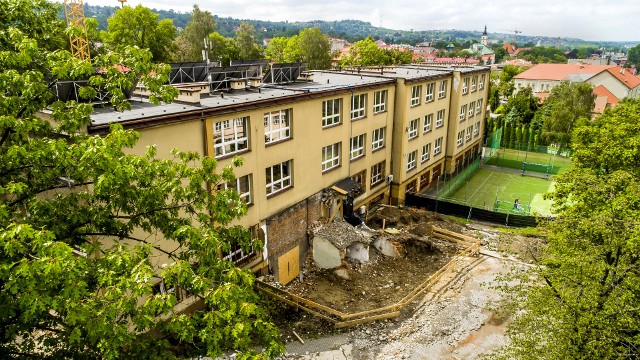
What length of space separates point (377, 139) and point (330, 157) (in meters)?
6.32

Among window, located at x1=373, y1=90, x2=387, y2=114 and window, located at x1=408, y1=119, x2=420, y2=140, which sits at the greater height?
window, located at x1=373, y1=90, x2=387, y2=114

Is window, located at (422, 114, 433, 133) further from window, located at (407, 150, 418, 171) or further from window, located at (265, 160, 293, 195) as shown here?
window, located at (265, 160, 293, 195)

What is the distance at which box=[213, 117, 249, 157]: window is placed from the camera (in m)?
19.6

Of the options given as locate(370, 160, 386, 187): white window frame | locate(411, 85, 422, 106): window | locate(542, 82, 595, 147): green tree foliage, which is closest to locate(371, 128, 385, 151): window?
locate(370, 160, 386, 187): white window frame

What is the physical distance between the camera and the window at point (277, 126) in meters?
22.1

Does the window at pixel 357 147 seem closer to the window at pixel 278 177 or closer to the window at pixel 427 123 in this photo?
the window at pixel 278 177

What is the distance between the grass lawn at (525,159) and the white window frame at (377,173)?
25.5m

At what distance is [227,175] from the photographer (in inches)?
408

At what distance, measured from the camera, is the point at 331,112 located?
26578mm

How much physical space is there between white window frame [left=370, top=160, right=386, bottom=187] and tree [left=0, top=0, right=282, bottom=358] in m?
22.9

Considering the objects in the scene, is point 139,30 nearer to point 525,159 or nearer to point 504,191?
point 504,191

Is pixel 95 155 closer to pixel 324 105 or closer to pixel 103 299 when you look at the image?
pixel 103 299

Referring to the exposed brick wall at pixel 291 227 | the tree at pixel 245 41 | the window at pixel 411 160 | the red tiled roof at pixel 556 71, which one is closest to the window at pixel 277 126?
the exposed brick wall at pixel 291 227

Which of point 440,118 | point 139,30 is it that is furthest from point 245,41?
point 440,118
